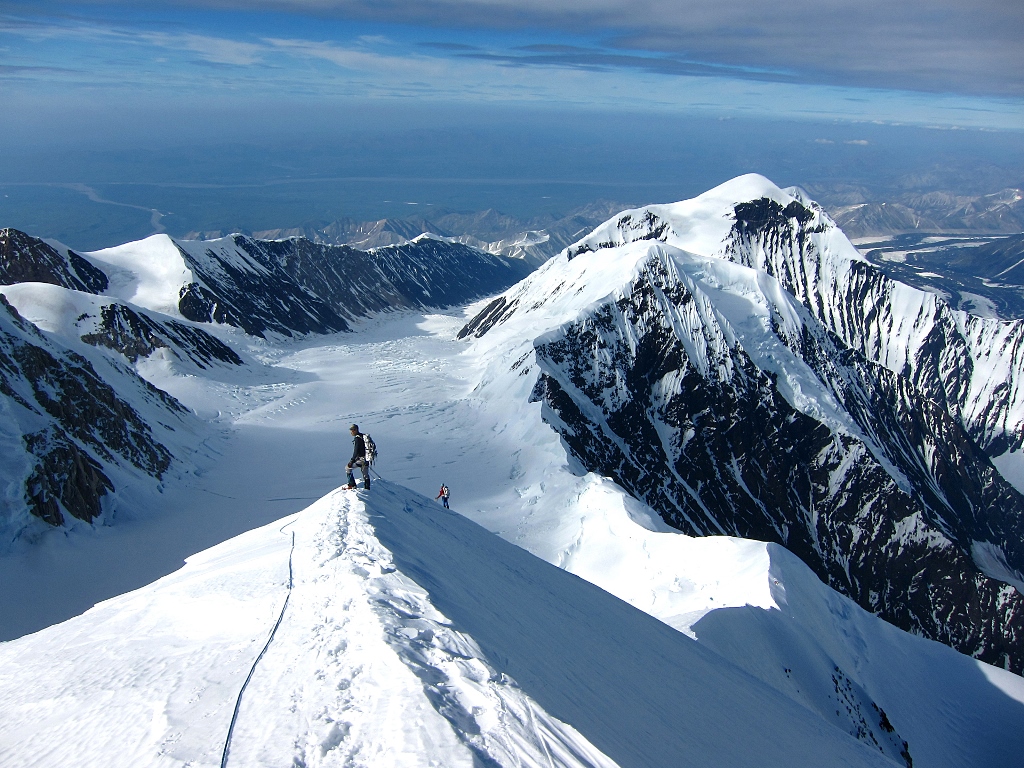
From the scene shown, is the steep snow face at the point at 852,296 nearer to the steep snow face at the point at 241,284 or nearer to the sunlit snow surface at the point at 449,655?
the steep snow face at the point at 241,284

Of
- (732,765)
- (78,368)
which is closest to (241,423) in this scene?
(78,368)

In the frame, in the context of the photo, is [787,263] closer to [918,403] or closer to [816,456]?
[918,403]

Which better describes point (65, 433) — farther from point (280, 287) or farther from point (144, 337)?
point (280, 287)

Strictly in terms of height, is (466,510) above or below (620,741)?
below

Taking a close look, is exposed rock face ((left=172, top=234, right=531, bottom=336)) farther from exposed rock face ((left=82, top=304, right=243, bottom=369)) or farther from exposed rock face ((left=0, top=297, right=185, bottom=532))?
exposed rock face ((left=0, top=297, right=185, bottom=532))

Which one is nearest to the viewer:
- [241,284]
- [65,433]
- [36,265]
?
[65,433]

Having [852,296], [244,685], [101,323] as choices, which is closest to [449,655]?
[244,685]
